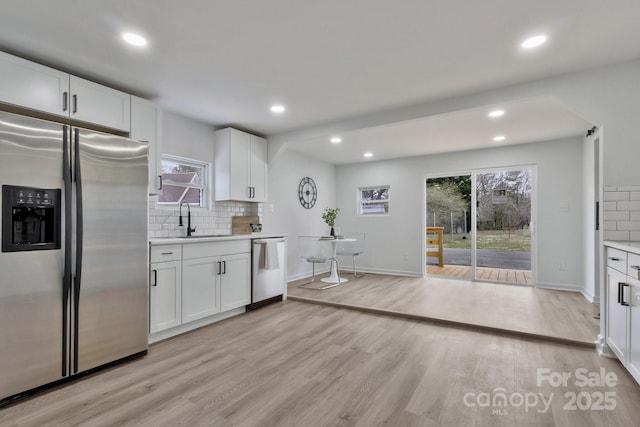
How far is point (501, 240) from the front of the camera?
5.44m

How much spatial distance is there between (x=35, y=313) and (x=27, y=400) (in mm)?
535

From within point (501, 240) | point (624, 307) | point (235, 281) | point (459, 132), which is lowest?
point (235, 281)

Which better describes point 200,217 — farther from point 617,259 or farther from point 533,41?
point 617,259

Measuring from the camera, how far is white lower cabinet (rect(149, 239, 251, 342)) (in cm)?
291

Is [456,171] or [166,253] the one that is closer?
[166,253]

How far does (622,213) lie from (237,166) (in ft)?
12.9

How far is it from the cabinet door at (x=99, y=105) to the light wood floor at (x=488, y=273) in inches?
215

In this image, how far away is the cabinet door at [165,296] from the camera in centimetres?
285

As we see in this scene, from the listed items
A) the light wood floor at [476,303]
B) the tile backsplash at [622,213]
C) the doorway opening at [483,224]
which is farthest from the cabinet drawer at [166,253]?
the doorway opening at [483,224]

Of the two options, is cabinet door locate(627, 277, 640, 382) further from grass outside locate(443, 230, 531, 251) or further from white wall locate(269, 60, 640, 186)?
grass outside locate(443, 230, 531, 251)

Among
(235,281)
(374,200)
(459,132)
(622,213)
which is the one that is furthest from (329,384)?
(374,200)

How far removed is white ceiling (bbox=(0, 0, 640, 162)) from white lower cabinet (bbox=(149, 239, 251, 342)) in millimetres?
1597

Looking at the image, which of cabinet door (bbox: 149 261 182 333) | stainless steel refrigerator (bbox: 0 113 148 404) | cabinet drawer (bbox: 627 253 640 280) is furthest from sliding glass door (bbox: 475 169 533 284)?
stainless steel refrigerator (bbox: 0 113 148 404)

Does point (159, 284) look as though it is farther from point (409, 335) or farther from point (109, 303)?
point (409, 335)
